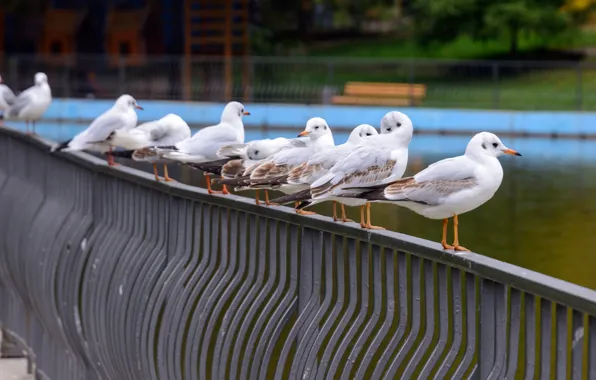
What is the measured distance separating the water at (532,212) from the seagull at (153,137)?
250 inches

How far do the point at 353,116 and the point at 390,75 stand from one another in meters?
3.26

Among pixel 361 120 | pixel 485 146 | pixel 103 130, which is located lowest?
pixel 361 120

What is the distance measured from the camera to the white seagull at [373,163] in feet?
20.2

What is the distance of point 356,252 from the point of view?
4.90m

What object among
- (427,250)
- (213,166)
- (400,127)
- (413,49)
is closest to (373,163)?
(400,127)

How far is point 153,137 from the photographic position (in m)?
9.23

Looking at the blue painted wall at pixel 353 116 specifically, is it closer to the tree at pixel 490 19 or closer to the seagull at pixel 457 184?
the tree at pixel 490 19

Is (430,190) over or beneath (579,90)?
over

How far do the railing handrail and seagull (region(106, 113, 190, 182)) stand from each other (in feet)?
4.56

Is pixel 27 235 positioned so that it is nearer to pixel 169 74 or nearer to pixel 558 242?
pixel 558 242

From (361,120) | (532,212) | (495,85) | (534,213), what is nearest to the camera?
(534,213)

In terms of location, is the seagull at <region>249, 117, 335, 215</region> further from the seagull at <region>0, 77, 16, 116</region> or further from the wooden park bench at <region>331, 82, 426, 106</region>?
the wooden park bench at <region>331, 82, 426, 106</region>

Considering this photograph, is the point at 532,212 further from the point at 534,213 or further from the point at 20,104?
the point at 20,104

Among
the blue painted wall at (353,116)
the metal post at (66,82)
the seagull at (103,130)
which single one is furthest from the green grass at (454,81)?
the seagull at (103,130)
